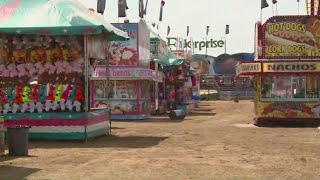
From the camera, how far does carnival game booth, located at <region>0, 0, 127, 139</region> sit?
58.1 ft

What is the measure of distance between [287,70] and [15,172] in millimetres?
16707

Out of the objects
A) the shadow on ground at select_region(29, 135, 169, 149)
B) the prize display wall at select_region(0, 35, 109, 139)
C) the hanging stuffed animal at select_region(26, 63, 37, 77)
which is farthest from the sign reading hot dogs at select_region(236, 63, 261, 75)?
the hanging stuffed animal at select_region(26, 63, 37, 77)

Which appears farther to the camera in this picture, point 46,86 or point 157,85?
point 157,85

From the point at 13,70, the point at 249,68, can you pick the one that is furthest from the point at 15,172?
the point at 249,68

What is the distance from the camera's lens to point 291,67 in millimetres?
Answer: 25344

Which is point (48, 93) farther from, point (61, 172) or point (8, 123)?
point (61, 172)

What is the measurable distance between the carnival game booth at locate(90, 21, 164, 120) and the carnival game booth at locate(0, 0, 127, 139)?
11.8 meters

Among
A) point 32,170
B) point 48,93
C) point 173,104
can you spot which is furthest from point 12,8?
point 173,104

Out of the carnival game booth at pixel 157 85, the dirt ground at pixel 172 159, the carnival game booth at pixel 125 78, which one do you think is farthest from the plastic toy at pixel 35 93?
the carnival game booth at pixel 157 85

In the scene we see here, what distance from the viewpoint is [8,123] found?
18219mm

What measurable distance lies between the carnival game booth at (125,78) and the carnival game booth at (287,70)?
6.45m

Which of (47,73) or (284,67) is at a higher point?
(284,67)

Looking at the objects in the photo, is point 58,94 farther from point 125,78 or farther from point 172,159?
point 125,78

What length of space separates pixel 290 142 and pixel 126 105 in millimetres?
14830
